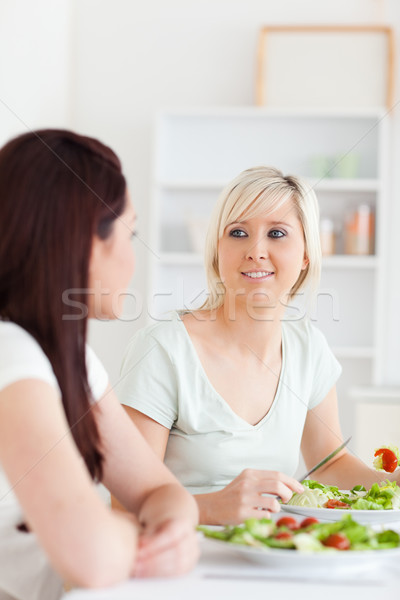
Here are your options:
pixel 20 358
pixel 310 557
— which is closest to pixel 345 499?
pixel 310 557

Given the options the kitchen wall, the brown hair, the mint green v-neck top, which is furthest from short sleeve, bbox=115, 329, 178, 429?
the kitchen wall

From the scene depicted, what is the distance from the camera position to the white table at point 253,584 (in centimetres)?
75

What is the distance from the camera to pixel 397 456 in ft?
4.50

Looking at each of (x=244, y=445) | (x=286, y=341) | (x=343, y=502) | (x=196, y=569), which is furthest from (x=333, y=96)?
(x=196, y=569)

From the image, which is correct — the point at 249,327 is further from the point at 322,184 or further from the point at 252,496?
the point at 322,184

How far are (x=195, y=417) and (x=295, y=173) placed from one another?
2243 millimetres

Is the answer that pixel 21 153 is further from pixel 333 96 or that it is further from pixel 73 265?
pixel 333 96

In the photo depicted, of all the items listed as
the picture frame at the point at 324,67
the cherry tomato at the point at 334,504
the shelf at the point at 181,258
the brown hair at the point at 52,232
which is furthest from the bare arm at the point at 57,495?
the picture frame at the point at 324,67

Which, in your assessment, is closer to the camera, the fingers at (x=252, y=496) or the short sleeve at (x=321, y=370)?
the fingers at (x=252, y=496)

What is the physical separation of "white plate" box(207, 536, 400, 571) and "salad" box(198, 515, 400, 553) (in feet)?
0.04

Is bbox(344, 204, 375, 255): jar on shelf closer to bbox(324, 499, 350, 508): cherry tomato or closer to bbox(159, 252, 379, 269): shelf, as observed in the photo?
bbox(159, 252, 379, 269): shelf

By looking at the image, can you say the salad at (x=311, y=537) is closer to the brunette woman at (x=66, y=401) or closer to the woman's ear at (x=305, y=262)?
the brunette woman at (x=66, y=401)

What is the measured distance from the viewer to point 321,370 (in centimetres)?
164

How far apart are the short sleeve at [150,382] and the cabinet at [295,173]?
6.41 ft
